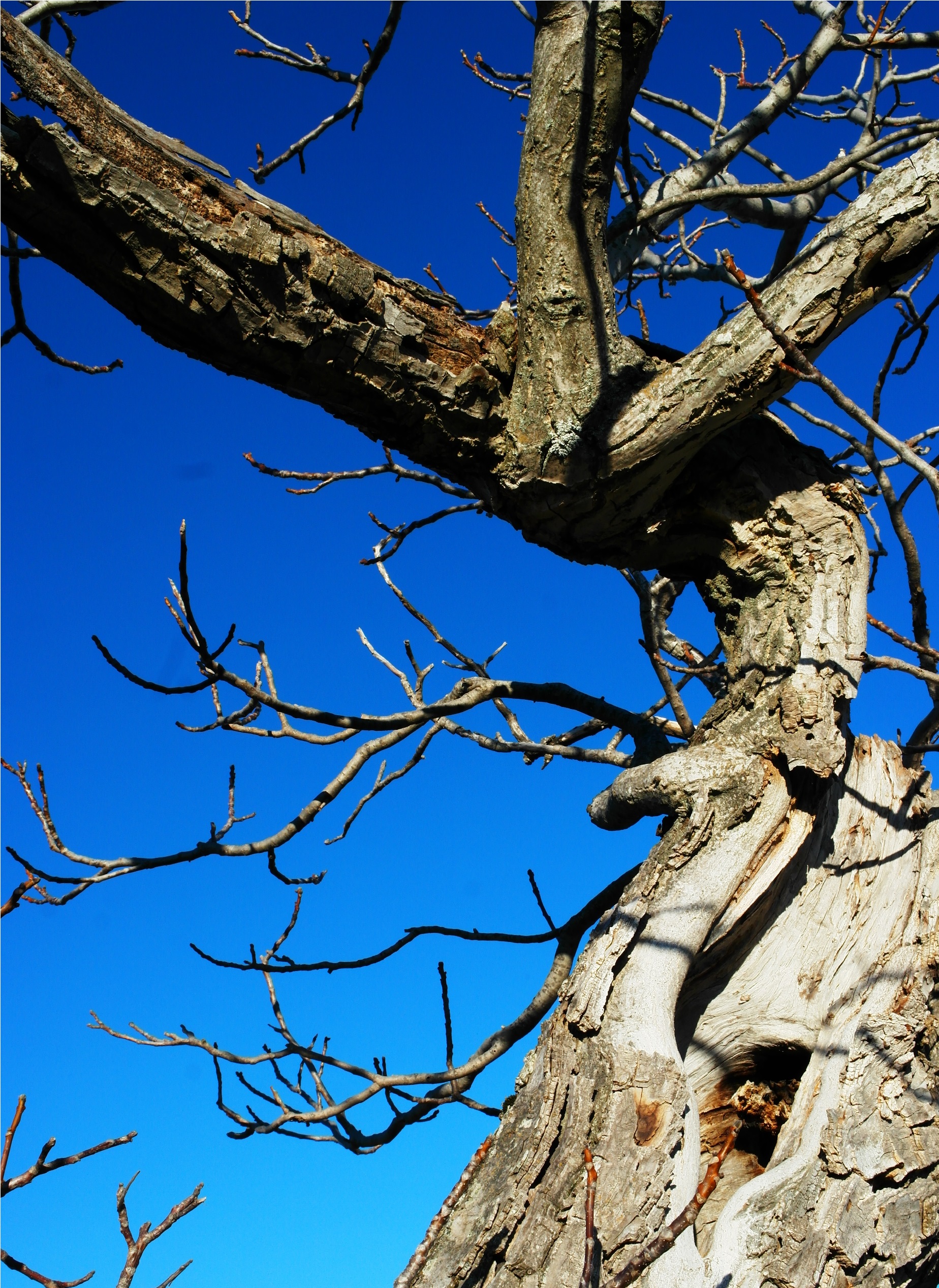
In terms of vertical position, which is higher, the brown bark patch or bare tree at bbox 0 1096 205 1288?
bare tree at bbox 0 1096 205 1288

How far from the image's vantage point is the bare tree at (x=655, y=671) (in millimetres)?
1836

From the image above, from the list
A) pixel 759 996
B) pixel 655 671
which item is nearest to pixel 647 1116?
pixel 759 996

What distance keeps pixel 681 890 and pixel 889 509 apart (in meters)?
1.06

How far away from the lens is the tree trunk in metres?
1.77

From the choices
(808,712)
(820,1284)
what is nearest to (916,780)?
(808,712)

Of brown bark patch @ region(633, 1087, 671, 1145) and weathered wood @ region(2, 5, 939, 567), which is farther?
weathered wood @ region(2, 5, 939, 567)

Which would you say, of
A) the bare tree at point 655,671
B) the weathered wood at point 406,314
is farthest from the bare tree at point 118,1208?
the weathered wood at point 406,314

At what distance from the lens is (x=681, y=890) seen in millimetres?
2068

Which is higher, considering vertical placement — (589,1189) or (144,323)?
(144,323)

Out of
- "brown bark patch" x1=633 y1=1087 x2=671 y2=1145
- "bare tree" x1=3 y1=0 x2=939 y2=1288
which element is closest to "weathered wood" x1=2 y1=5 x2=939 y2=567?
"bare tree" x1=3 y1=0 x2=939 y2=1288

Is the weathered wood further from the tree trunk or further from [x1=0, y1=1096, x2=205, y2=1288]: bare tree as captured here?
[x1=0, y1=1096, x2=205, y2=1288]: bare tree

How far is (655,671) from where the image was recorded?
279 cm

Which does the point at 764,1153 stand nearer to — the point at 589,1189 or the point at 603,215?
the point at 589,1189

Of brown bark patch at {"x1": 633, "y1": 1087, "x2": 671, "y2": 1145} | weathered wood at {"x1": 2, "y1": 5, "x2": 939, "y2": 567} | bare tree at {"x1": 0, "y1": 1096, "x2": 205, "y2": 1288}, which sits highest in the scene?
weathered wood at {"x1": 2, "y1": 5, "x2": 939, "y2": 567}
